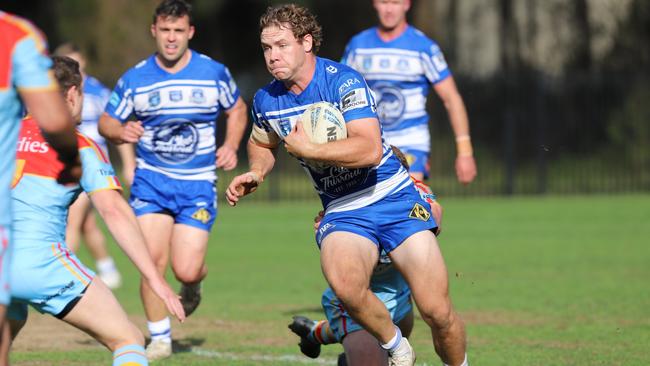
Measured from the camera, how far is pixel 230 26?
3938cm

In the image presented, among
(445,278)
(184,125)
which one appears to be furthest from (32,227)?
(184,125)

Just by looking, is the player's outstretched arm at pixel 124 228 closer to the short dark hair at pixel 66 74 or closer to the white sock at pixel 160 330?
the short dark hair at pixel 66 74

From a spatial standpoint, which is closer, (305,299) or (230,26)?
(305,299)

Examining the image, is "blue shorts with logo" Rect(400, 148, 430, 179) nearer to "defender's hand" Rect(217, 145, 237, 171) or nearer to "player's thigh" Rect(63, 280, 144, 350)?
"defender's hand" Rect(217, 145, 237, 171)

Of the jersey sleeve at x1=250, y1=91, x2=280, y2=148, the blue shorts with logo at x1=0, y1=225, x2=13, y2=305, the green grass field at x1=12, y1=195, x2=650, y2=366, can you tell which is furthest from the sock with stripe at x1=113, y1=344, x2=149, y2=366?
the green grass field at x1=12, y1=195, x2=650, y2=366

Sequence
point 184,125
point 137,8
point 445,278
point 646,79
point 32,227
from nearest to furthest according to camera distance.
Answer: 1. point 32,227
2. point 445,278
3. point 184,125
4. point 646,79
5. point 137,8

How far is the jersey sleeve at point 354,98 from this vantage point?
6.27 m

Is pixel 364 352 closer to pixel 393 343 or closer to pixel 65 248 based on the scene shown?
pixel 393 343

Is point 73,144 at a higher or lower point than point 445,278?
higher

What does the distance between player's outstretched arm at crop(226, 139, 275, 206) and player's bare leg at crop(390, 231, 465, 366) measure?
2.85ft

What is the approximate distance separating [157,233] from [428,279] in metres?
2.95

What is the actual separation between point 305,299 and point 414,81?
254cm

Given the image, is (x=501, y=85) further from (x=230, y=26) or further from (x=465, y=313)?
(x=230, y=26)

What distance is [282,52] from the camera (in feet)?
21.0
